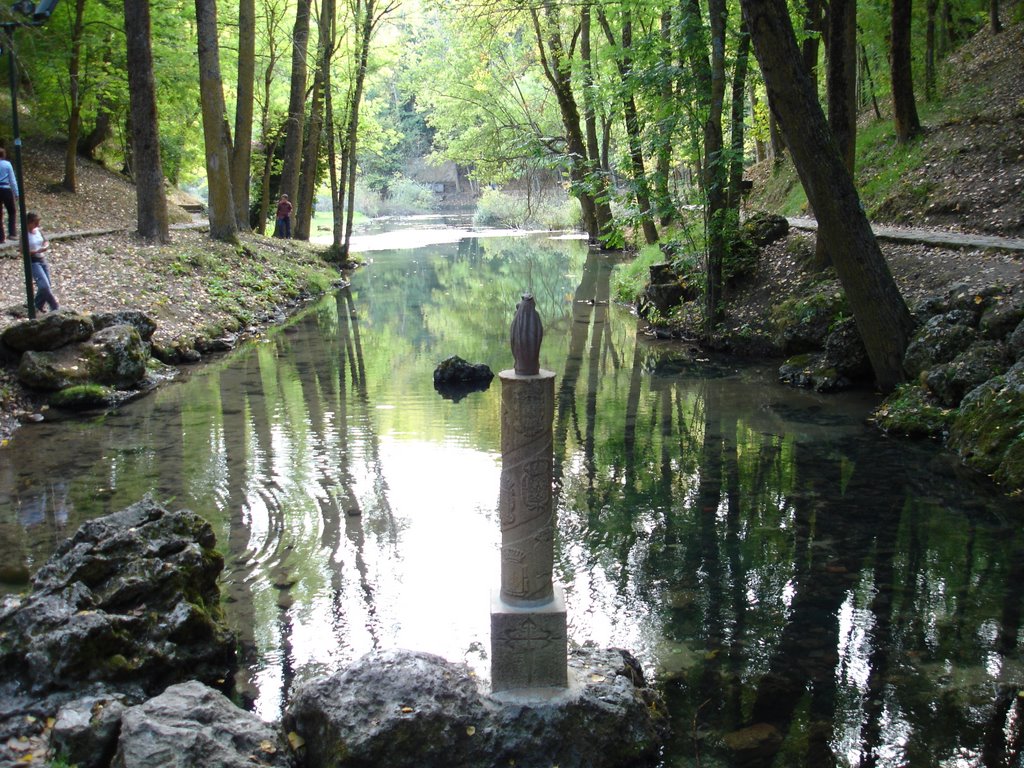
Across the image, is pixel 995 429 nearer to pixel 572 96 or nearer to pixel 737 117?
pixel 737 117

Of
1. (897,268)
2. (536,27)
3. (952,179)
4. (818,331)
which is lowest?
(818,331)

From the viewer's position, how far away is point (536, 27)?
31.6 metres

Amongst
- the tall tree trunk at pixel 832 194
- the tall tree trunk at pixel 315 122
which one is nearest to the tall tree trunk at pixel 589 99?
the tall tree trunk at pixel 832 194

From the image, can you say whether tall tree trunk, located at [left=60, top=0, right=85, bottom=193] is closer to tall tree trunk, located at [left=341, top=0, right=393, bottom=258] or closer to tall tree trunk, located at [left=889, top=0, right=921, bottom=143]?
tall tree trunk, located at [left=341, top=0, right=393, bottom=258]

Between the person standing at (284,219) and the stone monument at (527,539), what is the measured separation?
29.5 m

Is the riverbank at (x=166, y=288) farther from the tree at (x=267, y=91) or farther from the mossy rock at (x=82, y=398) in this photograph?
the tree at (x=267, y=91)

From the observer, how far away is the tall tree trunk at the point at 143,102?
19953 mm

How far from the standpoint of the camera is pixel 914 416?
1159 cm

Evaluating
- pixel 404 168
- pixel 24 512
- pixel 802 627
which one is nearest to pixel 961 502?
pixel 802 627

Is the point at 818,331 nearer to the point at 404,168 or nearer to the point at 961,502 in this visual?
the point at 961,502

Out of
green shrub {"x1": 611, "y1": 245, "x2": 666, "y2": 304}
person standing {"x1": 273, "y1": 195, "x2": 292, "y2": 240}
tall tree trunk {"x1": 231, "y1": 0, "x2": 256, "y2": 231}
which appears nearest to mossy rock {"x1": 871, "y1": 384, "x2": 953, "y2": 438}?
green shrub {"x1": 611, "y1": 245, "x2": 666, "y2": 304}

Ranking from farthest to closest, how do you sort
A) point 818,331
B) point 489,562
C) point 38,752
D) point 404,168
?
point 404,168
point 818,331
point 489,562
point 38,752

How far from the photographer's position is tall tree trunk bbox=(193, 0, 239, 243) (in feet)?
73.8

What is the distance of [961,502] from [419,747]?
6.61 m
